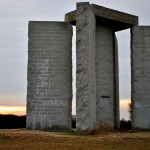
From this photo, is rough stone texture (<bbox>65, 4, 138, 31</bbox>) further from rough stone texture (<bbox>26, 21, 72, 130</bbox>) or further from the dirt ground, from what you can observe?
the dirt ground

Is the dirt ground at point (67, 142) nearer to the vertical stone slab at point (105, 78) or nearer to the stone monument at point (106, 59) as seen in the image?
the stone monument at point (106, 59)

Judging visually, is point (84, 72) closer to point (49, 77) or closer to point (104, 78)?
point (49, 77)

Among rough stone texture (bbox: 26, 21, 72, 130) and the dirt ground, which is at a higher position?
rough stone texture (bbox: 26, 21, 72, 130)

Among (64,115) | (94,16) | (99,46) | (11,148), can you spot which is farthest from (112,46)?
(11,148)

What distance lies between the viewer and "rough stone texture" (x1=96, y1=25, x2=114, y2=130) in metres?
16.9

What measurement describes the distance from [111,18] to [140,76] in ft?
8.93

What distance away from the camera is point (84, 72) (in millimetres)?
14125

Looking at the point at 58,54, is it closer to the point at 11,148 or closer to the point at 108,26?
the point at 108,26

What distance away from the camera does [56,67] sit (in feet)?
53.6

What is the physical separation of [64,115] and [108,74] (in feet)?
8.98

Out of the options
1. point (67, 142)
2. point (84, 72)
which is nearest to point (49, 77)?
point (84, 72)

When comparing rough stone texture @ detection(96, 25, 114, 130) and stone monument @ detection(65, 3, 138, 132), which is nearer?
stone monument @ detection(65, 3, 138, 132)

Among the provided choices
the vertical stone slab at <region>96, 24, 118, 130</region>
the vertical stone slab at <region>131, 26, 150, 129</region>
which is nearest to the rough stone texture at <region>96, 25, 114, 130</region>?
the vertical stone slab at <region>96, 24, 118, 130</region>

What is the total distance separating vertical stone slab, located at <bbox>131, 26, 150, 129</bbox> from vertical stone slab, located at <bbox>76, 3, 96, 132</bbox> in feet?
9.23
